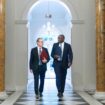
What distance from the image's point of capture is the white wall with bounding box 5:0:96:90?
1573 centimetres

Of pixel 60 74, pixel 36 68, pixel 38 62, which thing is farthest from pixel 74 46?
pixel 36 68

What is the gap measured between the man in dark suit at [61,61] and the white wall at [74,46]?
292cm

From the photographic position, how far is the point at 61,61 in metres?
12.8

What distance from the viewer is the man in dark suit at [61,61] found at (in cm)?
1275

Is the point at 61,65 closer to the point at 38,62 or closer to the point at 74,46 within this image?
the point at 38,62

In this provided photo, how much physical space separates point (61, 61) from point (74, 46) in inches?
126

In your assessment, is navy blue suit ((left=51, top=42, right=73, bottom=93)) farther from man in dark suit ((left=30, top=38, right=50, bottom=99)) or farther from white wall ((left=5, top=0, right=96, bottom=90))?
white wall ((left=5, top=0, right=96, bottom=90))

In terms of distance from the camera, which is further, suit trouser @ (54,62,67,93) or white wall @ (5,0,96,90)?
white wall @ (5,0,96,90)

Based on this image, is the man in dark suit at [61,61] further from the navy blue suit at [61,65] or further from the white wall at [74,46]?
the white wall at [74,46]

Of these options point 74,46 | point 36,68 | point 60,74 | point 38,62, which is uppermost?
point 74,46

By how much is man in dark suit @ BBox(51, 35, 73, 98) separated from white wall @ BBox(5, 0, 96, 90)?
2.92m

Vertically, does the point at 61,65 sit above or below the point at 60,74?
above

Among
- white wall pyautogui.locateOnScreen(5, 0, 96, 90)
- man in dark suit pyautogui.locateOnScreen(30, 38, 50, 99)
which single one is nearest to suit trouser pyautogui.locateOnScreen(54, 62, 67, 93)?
man in dark suit pyautogui.locateOnScreen(30, 38, 50, 99)

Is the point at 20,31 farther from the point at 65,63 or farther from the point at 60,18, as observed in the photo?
the point at 60,18
